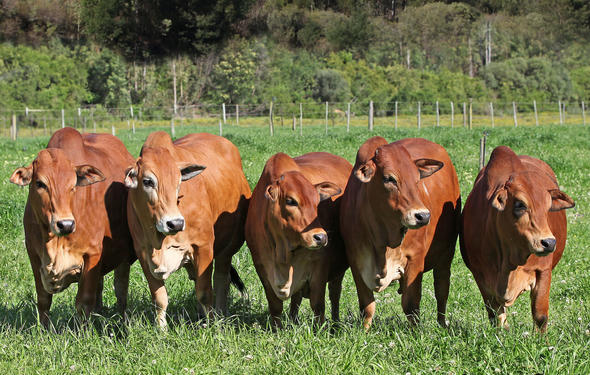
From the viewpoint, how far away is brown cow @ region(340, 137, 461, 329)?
574 centimetres

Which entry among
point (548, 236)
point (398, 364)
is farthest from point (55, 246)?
point (548, 236)

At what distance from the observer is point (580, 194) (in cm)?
1277

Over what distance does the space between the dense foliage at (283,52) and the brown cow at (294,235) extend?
42552 mm

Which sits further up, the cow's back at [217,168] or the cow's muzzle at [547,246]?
the cow's back at [217,168]

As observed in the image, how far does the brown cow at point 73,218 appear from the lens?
5992 millimetres

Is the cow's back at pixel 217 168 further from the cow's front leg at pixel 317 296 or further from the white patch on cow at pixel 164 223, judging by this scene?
the cow's front leg at pixel 317 296

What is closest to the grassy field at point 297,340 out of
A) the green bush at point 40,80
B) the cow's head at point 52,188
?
the cow's head at point 52,188

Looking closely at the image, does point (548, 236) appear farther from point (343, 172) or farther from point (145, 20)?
point (145, 20)

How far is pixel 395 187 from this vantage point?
5.73m

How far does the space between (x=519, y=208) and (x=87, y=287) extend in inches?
145

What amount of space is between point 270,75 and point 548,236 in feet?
181

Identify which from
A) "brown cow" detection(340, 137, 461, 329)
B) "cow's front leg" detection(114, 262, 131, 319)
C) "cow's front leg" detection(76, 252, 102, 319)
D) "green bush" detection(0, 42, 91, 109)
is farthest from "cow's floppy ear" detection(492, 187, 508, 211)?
"green bush" detection(0, 42, 91, 109)

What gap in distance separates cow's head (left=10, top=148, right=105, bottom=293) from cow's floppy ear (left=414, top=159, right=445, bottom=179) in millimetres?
2694

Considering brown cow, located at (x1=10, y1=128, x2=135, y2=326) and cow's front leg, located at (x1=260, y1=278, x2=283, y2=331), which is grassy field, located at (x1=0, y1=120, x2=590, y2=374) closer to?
cow's front leg, located at (x1=260, y1=278, x2=283, y2=331)
